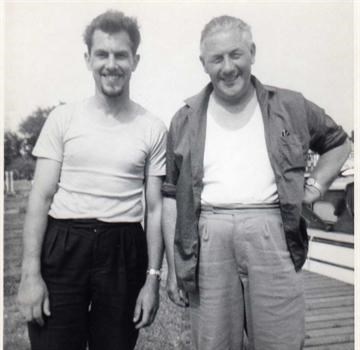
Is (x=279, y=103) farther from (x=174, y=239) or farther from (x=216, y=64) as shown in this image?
(x=174, y=239)

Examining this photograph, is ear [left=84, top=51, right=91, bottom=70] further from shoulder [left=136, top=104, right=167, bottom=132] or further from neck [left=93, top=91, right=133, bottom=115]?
shoulder [left=136, top=104, right=167, bottom=132]

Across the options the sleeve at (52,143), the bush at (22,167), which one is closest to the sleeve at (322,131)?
the sleeve at (52,143)

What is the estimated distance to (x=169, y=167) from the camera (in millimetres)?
1464

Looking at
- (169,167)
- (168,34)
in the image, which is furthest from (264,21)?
(169,167)

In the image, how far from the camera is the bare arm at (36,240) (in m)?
1.32

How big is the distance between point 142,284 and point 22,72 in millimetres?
995

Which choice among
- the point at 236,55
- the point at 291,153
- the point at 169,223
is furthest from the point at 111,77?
the point at 291,153

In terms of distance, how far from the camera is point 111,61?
1.39m

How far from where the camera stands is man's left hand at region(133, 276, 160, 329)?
4.61 feet

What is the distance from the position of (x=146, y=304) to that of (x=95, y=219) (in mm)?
323

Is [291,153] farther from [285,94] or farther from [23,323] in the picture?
[23,323]

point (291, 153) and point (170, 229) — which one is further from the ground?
point (291, 153)

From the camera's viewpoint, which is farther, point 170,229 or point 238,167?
point 170,229

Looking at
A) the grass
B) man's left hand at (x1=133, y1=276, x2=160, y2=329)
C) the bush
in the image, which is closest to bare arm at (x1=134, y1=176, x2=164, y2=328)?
man's left hand at (x1=133, y1=276, x2=160, y2=329)
